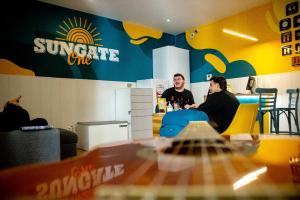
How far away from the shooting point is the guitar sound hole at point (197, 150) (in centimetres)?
64

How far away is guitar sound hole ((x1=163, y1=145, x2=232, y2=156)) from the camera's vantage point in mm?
638

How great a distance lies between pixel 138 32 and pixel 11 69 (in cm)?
310

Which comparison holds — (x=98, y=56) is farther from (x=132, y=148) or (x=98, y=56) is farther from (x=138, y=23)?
(x=132, y=148)

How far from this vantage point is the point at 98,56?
5074 mm

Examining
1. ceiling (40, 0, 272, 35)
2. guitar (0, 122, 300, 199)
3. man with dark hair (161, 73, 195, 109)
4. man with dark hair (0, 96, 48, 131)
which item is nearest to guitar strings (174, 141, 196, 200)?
guitar (0, 122, 300, 199)

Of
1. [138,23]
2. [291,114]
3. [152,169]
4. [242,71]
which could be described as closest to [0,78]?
[138,23]

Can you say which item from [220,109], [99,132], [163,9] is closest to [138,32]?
[163,9]

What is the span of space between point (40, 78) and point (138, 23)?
110 inches

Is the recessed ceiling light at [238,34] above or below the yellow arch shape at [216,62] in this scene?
above

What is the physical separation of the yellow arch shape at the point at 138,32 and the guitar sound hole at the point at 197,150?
528 cm

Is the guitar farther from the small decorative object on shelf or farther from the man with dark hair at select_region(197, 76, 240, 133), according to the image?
the man with dark hair at select_region(197, 76, 240, 133)

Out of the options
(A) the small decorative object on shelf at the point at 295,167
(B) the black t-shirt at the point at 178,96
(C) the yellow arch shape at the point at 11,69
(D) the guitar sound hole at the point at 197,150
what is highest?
(C) the yellow arch shape at the point at 11,69

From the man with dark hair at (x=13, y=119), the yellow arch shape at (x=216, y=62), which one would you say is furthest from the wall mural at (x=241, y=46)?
the man with dark hair at (x=13, y=119)

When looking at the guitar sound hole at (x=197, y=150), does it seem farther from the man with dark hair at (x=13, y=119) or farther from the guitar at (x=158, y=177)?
the man with dark hair at (x=13, y=119)
